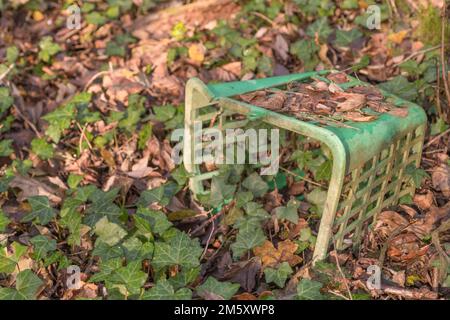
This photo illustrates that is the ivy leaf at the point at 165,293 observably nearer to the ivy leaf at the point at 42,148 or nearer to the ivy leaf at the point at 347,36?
the ivy leaf at the point at 42,148

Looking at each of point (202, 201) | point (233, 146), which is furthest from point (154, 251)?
point (233, 146)

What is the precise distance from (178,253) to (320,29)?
171 cm

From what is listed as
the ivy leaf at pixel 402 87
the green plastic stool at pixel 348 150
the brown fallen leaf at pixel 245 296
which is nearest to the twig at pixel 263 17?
the ivy leaf at pixel 402 87

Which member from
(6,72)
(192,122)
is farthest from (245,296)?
(6,72)

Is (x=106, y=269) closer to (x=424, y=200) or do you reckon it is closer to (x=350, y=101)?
(x=350, y=101)

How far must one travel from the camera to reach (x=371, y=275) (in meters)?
2.13

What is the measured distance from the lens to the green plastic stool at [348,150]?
1972 millimetres

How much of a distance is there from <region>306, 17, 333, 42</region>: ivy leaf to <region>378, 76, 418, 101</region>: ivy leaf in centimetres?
58

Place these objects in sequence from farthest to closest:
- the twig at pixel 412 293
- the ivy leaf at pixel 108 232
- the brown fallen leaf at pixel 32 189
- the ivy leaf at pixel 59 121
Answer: the ivy leaf at pixel 59 121 → the brown fallen leaf at pixel 32 189 → the ivy leaf at pixel 108 232 → the twig at pixel 412 293

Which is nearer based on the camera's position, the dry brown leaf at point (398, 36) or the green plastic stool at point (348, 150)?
the green plastic stool at point (348, 150)

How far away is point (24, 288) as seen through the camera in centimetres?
202

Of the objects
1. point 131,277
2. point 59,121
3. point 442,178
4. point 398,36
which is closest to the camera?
point 131,277
